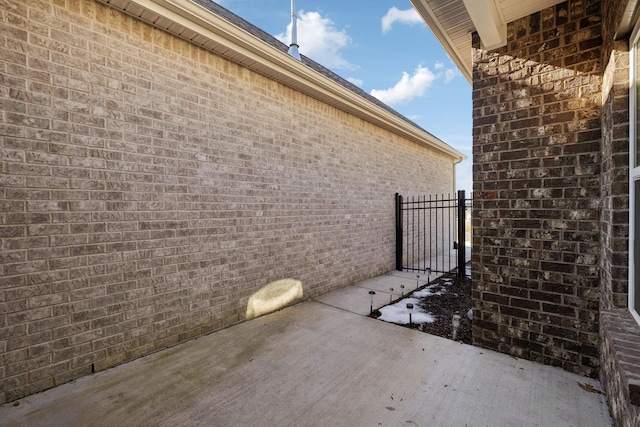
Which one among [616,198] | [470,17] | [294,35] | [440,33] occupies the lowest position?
[616,198]

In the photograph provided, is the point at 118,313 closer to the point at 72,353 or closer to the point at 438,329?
the point at 72,353

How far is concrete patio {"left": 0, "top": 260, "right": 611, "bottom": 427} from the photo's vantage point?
2.11m

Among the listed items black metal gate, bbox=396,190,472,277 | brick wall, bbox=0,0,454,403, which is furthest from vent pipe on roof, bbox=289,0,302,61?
black metal gate, bbox=396,190,472,277

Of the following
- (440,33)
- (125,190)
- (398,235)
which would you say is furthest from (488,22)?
(398,235)

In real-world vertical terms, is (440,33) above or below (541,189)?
above

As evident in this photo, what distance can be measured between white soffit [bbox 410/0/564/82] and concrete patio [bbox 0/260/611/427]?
321 cm

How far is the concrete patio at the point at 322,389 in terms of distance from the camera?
211 cm

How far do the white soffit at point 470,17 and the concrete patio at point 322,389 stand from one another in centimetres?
321

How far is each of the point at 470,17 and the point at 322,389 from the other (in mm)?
3635

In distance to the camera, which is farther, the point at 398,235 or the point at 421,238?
the point at 421,238

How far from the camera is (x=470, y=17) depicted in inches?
106

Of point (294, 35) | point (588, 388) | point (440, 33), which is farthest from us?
point (294, 35)

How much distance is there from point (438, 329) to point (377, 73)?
13.7 m

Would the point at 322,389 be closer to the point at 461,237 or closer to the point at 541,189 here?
the point at 541,189
